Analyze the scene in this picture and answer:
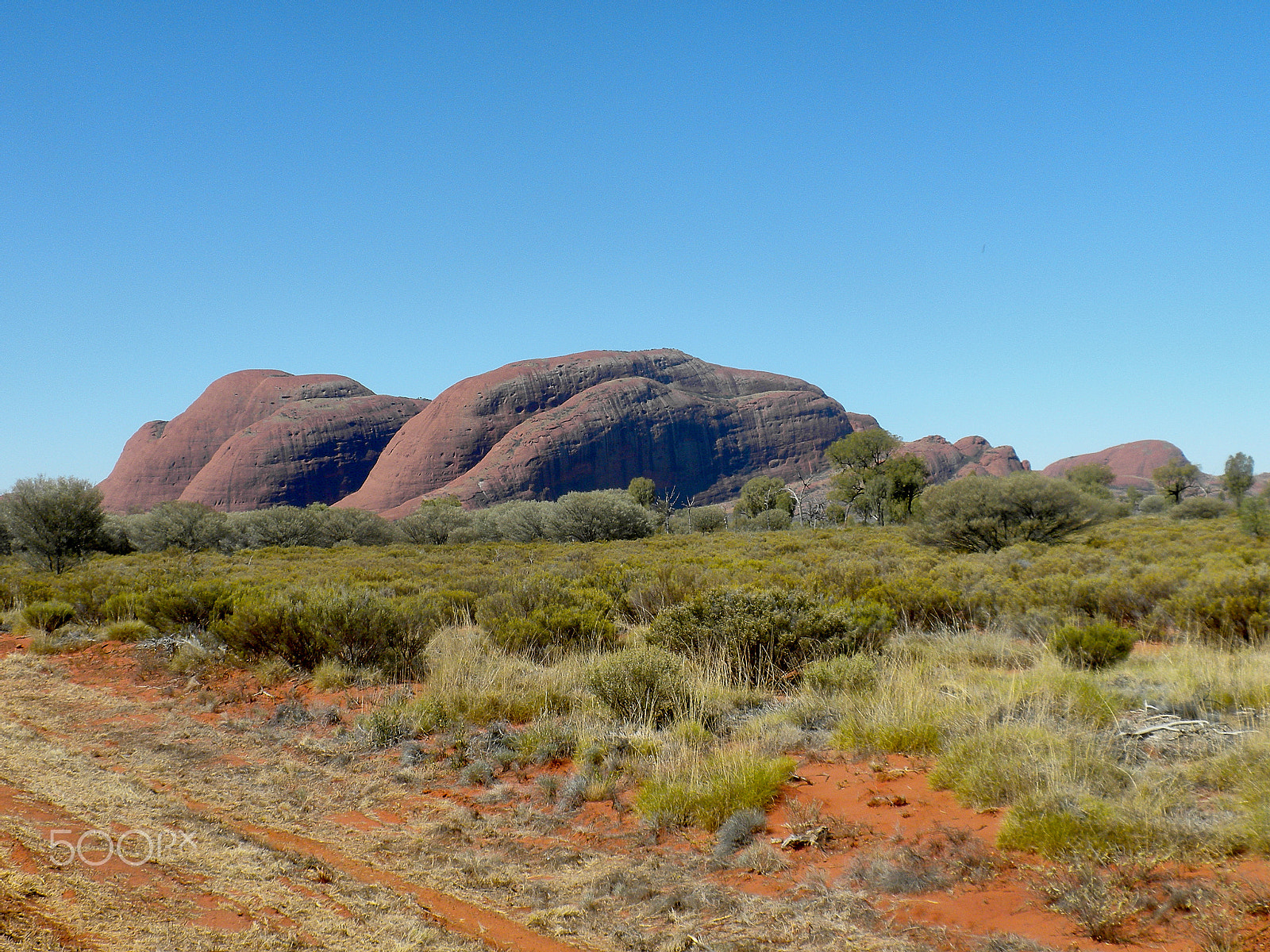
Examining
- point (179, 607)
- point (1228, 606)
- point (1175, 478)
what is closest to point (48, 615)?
point (179, 607)

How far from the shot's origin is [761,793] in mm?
4492

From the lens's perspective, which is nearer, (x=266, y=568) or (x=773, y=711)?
(x=773, y=711)

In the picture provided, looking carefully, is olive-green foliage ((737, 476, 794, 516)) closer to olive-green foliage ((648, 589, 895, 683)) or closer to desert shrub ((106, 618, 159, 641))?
olive-green foliage ((648, 589, 895, 683))

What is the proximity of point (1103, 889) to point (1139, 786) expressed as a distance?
0.95 m

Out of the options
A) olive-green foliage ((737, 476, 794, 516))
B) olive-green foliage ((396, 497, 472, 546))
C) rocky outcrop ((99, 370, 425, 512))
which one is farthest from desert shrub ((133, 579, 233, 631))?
rocky outcrop ((99, 370, 425, 512))

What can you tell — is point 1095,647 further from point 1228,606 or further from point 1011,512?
point 1011,512

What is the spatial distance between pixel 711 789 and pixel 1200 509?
5040cm

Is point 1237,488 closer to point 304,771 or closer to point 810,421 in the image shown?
point 304,771

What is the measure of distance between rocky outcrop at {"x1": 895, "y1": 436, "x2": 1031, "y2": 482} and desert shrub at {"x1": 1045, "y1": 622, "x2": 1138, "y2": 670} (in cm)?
14207

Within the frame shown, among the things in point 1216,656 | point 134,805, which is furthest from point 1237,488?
point 134,805

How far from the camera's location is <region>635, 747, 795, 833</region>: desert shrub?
445 centimetres

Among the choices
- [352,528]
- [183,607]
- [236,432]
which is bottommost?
[183,607]

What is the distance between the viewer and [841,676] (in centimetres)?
648

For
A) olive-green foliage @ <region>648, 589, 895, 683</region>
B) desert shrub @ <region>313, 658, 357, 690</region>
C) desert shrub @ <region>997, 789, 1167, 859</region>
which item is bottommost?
desert shrub @ <region>313, 658, 357, 690</region>
